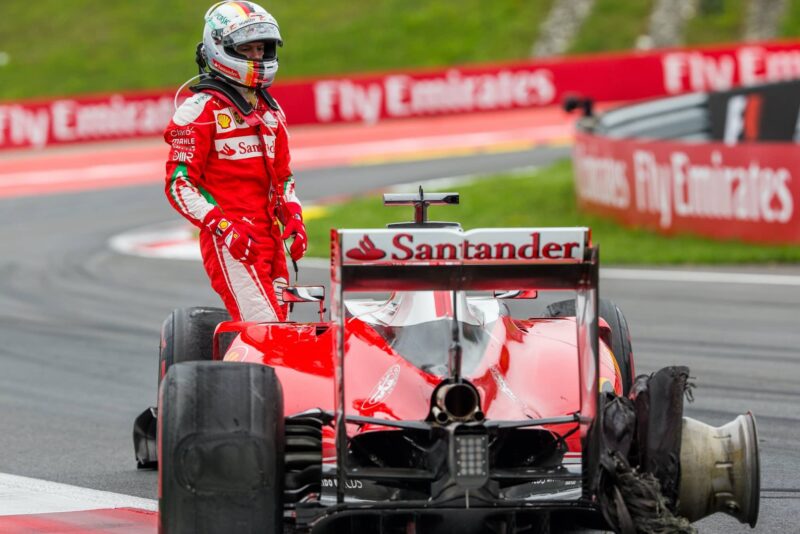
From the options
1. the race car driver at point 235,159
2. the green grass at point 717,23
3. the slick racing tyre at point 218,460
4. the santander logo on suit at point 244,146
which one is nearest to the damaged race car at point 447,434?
the slick racing tyre at point 218,460

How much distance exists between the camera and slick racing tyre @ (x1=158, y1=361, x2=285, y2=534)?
16.0 ft

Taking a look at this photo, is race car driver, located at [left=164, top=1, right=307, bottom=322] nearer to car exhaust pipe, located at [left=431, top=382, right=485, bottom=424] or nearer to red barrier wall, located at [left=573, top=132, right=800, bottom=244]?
car exhaust pipe, located at [left=431, top=382, right=485, bottom=424]

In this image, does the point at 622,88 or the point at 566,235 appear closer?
the point at 566,235

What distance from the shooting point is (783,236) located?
48.9 feet

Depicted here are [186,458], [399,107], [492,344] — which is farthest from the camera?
[399,107]

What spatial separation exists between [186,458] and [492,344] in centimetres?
129

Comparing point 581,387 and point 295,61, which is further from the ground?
point 295,61

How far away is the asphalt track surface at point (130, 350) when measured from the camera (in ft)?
24.9

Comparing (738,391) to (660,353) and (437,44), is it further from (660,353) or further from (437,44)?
(437,44)

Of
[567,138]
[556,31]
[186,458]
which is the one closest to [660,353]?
[186,458]

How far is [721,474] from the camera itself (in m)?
5.10

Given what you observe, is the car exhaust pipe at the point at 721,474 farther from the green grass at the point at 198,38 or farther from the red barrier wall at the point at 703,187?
the green grass at the point at 198,38

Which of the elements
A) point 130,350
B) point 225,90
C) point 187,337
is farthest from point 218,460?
point 130,350

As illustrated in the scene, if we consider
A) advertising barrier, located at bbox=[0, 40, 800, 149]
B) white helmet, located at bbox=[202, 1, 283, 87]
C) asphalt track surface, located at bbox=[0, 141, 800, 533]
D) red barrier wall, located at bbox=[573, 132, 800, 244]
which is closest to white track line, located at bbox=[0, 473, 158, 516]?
asphalt track surface, located at bbox=[0, 141, 800, 533]
